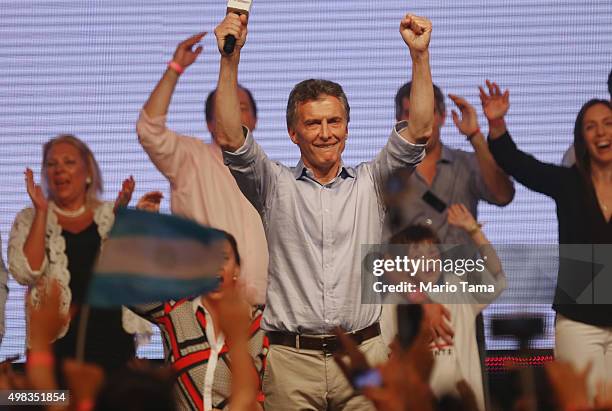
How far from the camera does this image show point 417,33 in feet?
12.6

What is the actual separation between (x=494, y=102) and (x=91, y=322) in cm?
167

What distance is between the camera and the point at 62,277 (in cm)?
459

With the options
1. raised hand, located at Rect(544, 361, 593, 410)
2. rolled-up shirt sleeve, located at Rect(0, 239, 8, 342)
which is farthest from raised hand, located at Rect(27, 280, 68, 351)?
rolled-up shirt sleeve, located at Rect(0, 239, 8, 342)

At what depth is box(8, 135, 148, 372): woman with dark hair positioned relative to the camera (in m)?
4.52

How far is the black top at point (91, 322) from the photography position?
4.48m

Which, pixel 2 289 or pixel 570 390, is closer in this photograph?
pixel 570 390

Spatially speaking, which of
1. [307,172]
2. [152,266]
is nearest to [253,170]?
[307,172]

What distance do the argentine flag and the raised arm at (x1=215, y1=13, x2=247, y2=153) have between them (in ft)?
1.15

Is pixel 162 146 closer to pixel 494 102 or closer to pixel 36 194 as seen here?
pixel 36 194

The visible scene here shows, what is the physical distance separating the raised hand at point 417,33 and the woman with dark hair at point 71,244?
1.41 metres

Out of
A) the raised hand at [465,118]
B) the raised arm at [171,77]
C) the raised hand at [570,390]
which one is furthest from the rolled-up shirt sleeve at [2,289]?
the raised hand at [570,390]

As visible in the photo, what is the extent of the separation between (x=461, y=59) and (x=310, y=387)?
164cm

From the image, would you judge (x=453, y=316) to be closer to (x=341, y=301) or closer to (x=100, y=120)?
(x=341, y=301)

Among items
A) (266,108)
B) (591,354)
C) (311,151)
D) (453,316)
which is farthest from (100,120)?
(591,354)
